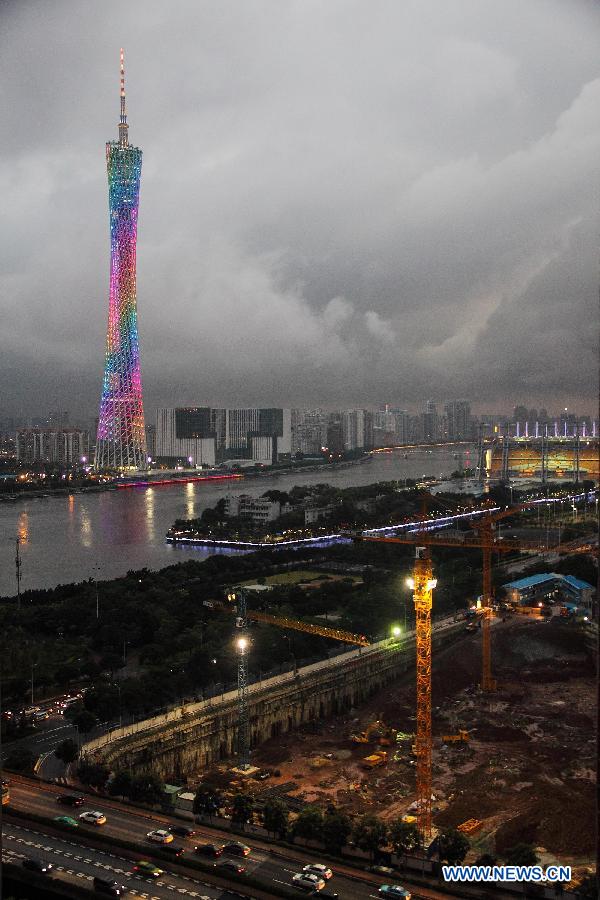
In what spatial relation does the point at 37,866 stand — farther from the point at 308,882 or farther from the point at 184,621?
the point at 184,621

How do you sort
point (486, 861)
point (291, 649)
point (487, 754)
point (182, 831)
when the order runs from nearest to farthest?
point (486, 861), point (182, 831), point (487, 754), point (291, 649)

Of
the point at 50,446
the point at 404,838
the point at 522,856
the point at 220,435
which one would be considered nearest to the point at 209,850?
the point at 404,838

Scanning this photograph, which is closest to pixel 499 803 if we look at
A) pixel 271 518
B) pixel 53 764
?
pixel 53 764

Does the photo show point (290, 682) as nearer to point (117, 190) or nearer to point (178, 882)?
point (178, 882)

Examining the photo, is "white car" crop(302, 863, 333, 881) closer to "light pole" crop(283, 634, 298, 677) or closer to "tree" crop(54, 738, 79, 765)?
"tree" crop(54, 738, 79, 765)

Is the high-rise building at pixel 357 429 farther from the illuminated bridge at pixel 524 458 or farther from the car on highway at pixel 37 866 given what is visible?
the car on highway at pixel 37 866

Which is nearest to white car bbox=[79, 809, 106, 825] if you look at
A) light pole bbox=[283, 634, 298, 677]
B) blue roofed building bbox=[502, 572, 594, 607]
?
light pole bbox=[283, 634, 298, 677]
